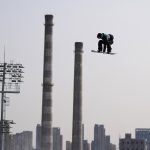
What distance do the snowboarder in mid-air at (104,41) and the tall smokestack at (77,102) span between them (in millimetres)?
55954

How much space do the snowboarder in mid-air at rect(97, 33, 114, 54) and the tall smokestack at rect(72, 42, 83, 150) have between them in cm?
5595

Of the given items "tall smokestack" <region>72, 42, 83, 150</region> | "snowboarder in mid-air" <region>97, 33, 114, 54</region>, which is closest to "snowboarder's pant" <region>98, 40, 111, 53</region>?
"snowboarder in mid-air" <region>97, 33, 114, 54</region>

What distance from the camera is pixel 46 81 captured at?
75125 mm

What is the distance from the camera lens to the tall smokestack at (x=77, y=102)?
7725 cm

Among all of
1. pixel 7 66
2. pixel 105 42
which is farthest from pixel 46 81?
pixel 105 42

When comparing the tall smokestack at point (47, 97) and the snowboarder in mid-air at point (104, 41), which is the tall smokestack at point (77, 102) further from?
the snowboarder in mid-air at point (104, 41)

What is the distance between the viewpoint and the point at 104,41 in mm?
21312

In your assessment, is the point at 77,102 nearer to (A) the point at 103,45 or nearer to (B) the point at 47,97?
(B) the point at 47,97

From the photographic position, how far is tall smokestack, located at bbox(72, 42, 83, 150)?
77.2m

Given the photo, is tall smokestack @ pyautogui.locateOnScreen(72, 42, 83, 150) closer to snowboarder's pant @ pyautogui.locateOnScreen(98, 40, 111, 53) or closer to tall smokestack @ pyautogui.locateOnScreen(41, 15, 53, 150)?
tall smokestack @ pyautogui.locateOnScreen(41, 15, 53, 150)

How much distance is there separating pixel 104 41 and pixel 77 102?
57.3 m

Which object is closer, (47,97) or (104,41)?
(104,41)

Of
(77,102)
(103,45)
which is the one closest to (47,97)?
(77,102)

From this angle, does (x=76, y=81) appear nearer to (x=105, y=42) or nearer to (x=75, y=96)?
(x=75, y=96)
